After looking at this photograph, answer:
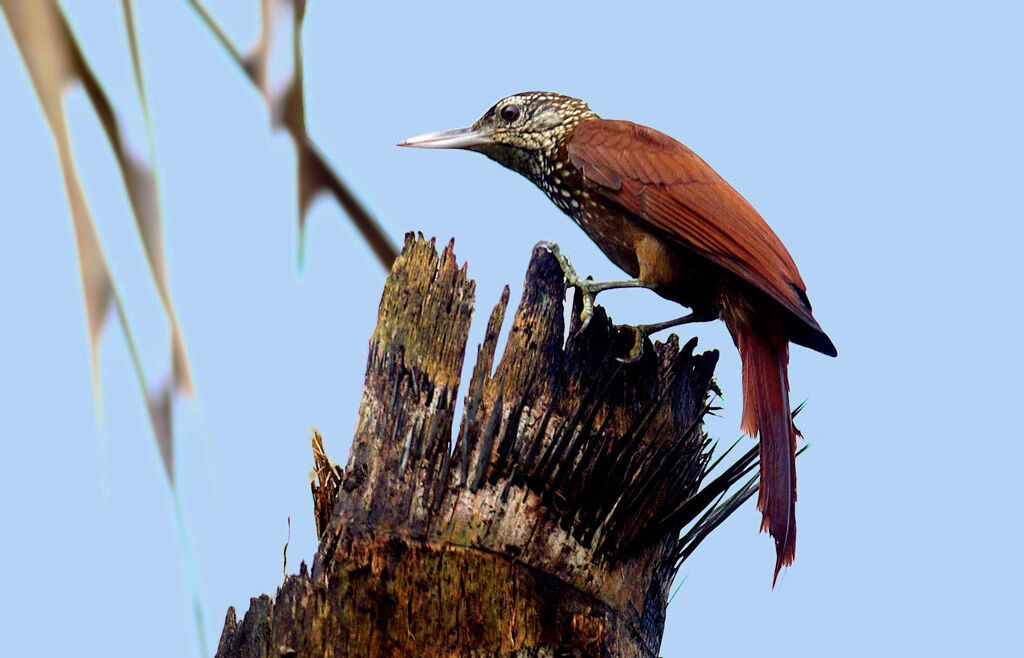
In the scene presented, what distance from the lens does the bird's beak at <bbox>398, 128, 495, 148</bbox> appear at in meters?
4.25

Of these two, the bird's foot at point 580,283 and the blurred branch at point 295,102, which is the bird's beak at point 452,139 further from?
the blurred branch at point 295,102

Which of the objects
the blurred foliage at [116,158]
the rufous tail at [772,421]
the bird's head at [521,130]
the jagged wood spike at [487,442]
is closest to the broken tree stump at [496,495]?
the jagged wood spike at [487,442]

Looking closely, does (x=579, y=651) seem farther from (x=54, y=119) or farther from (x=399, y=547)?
(x=54, y=119)

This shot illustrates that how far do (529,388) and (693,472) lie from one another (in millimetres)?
597

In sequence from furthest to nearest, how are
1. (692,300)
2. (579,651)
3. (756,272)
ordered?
(692,300), (756,272), (579,651)

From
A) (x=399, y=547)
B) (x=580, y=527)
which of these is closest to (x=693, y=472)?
(x=580, y=527)

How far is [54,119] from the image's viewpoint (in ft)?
6.18

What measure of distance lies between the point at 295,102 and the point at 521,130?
76.5 inches

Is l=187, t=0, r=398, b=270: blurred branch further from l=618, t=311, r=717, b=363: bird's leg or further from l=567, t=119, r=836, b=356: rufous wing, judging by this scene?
l=567, t=119, r=836, b=356: rufous wing

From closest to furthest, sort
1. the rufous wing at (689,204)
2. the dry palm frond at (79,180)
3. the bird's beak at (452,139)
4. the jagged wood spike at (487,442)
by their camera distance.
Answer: the dry palm frond at (79,180) → the jagged wood spike at (487,442) → the rufous wing at (689,204) → the bird's beak at (452,139)

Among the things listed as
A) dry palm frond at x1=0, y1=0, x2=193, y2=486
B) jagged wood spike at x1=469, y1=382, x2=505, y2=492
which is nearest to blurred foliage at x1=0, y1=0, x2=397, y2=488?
dry palm frond at x1=0, y1=0, x2=193, y2=486

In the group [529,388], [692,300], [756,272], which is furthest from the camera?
[692,300]

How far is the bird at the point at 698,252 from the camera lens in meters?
3.22

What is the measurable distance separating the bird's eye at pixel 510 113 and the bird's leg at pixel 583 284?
119 centimetres
